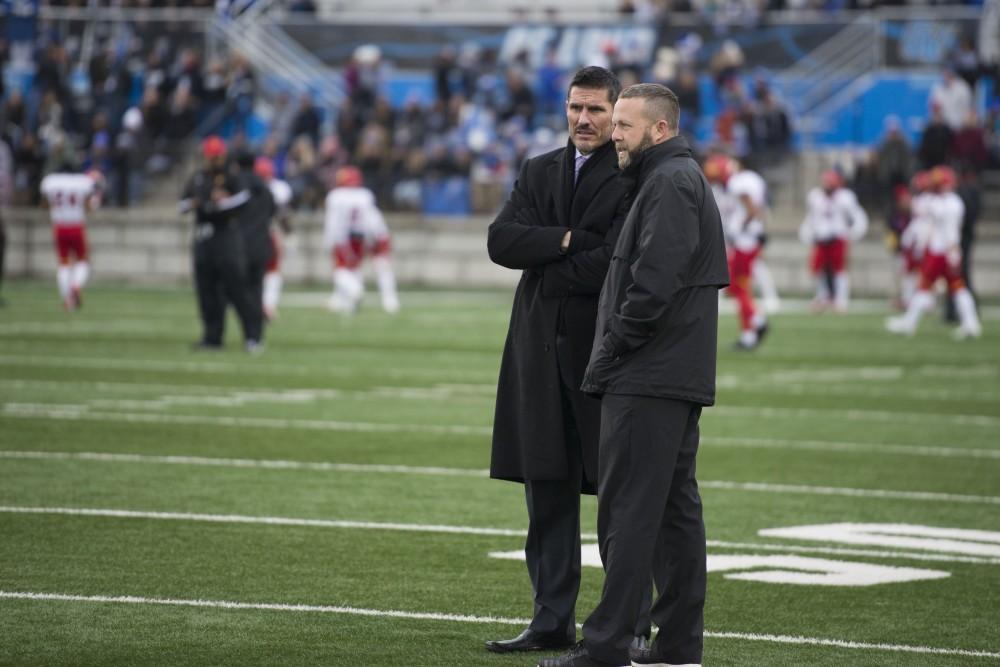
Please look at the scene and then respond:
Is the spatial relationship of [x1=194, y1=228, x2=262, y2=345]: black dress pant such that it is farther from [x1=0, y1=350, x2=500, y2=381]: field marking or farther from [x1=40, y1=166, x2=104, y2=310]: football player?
[x1=40, y1=166, x2=104, y2=310]: football player

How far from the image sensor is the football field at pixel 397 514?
7012 millimetres

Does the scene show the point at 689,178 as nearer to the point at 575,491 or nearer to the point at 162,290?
the point at 575,491

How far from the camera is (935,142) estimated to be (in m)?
32.1

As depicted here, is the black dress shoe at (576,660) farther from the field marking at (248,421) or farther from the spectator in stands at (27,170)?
the spectator in stands at (27,170)

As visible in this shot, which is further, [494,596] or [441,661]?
[494,596]

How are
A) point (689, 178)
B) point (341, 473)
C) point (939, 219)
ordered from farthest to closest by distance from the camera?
point (939, 219)
point (341, 473)
point (689, 178)

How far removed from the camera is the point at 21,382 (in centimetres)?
1669

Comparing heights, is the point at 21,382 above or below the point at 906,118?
below

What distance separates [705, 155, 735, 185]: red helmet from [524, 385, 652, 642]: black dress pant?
1649 centimetres

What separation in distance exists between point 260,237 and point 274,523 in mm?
12785

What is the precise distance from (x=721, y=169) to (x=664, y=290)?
57.5ft

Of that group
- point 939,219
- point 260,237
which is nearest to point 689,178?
point 260,237

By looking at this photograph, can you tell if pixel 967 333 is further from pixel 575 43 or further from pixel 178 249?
pixel 178 249

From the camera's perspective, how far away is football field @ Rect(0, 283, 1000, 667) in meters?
7.01
